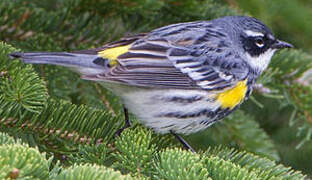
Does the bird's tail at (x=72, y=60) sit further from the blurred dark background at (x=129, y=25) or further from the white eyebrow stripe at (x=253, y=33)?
the white eyebrow stripe at (x=253, y=33)

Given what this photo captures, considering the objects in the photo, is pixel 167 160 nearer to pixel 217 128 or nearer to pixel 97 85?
pixel 97 85

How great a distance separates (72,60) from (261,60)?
157cm

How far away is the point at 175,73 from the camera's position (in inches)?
125

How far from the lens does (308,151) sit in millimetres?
3873

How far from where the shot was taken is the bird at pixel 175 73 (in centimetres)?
295

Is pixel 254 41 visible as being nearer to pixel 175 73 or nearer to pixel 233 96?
pixel 233 96

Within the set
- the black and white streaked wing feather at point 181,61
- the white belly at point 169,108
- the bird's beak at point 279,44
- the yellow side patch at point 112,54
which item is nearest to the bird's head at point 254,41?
the bird's beak at point 279,44

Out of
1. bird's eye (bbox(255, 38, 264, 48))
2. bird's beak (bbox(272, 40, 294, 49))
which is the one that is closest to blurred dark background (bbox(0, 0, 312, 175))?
bird's eye (bbox(255, 38, 264, 48))

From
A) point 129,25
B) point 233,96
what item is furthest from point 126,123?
point 129,25

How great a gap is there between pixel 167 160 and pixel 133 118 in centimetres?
110

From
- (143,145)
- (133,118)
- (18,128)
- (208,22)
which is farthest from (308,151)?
(18,128)

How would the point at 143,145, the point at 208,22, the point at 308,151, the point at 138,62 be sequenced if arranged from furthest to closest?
the point at 308,151 → the point at 208,22 → the point at 138,62 → the point at 143,145

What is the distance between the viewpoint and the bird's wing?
298 cm

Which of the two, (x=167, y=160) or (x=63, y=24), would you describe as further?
(x=63, y=24)
